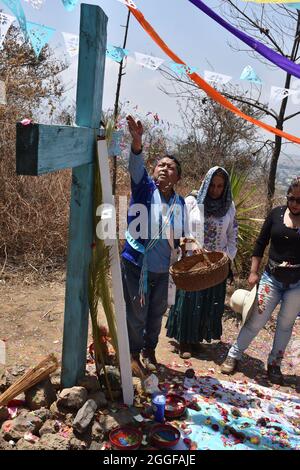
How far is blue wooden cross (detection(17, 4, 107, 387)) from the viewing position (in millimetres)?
2324

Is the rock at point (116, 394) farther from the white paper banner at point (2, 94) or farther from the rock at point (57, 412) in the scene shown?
the white paper banner at point (2, 94)

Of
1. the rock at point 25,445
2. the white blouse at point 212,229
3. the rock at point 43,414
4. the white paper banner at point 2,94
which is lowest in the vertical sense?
the rock at point 25,445

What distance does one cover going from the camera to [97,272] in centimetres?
260

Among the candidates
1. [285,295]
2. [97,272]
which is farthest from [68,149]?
[285,295]

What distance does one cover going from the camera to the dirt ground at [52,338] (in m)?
3.76

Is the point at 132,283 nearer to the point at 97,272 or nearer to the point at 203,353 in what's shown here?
the point at 97,272

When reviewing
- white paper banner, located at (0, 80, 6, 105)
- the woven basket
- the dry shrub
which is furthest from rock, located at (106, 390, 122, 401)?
white paper banner, located at (0, 80, 6, 105)

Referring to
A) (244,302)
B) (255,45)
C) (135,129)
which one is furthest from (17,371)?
(255,45)

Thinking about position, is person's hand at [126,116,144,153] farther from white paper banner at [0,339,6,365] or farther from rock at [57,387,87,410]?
white paper banner at [0,339,6,365]

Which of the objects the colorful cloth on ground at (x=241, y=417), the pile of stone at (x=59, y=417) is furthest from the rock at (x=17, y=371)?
the colorful cloth on ground at (x=241, y=417)

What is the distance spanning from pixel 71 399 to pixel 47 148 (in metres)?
1.50

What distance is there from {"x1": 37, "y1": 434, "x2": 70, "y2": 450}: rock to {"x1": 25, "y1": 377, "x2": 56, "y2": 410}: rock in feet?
0.79

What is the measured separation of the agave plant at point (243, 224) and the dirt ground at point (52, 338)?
105 centimetres
